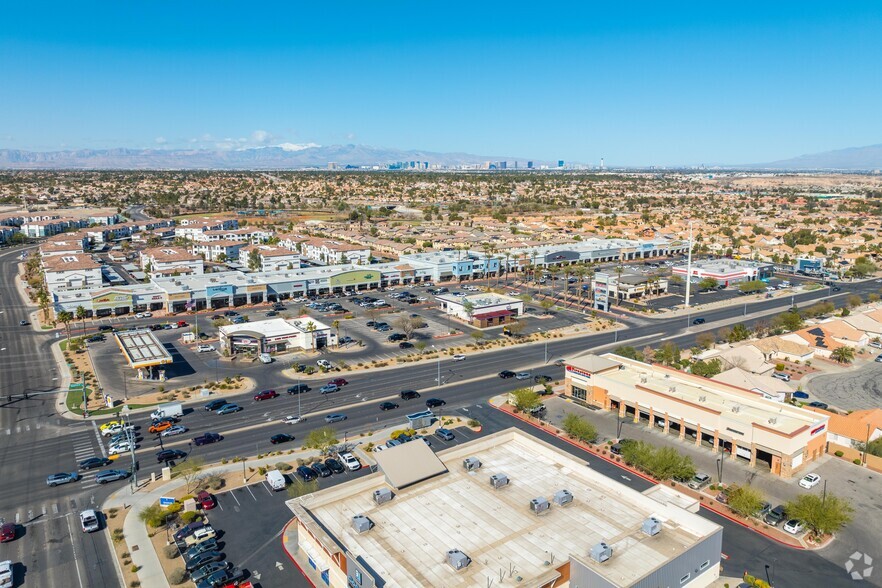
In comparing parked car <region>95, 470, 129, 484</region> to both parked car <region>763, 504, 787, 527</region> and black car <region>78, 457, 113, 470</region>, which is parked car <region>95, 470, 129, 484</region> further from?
parked car <region>763, 504, 787, 527</region>

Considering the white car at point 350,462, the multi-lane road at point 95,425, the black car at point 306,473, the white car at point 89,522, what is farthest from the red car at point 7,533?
the white car at point 350,462

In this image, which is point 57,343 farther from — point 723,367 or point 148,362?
point 723,367

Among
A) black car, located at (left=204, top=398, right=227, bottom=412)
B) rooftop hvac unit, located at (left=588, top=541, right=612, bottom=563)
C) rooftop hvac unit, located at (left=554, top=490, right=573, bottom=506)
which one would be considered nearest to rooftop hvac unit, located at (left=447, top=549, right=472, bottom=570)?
rooftop hvac unit, located at (left=588, top=541, right=612, bottom=563)

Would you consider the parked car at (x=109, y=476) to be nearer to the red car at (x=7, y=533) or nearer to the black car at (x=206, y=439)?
the black car at (x=206, y=439)

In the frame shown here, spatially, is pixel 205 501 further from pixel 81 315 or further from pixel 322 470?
pixel 81 315

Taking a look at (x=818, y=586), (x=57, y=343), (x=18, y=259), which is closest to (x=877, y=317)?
(x=818, y=586)

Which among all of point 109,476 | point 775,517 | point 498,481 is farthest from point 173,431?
point 775,517
